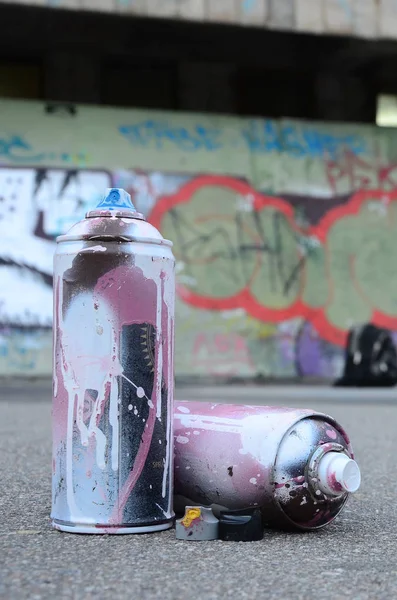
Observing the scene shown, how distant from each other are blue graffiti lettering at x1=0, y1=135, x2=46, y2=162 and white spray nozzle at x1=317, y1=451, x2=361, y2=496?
36.4ft

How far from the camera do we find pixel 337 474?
3.03 meters

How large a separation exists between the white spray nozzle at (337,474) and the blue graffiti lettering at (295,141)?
1160cm

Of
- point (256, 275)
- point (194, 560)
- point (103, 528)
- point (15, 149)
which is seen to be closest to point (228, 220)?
point (256, 275)

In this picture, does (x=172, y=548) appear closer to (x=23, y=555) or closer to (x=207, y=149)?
(x=23, y=555)

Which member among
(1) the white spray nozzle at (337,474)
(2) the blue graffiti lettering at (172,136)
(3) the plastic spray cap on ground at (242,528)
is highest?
(2) the blue graffiti lettering at (172,136)

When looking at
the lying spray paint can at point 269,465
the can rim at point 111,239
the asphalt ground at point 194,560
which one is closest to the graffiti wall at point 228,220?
the asphalt ground at point 194,560

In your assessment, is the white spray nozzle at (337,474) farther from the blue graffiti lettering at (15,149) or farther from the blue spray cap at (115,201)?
the blue graffiti lettering at (15,149)

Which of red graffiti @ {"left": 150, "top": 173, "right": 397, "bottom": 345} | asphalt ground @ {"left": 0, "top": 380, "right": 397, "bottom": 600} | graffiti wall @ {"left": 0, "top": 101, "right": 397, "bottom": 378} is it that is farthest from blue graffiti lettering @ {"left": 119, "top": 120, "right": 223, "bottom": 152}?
asphalt ground @ {"left": 0, "top": 380, "right": 397, "bottom": 600}

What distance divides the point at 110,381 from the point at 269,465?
22.2 inches

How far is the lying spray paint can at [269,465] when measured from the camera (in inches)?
120

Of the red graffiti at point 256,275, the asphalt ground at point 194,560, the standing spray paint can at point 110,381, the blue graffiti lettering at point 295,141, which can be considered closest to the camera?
the asphalt ground at point 194,560

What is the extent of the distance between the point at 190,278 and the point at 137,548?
1105 cm

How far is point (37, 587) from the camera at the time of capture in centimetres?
237

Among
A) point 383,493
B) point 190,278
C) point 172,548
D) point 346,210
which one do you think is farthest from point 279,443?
point 346,210
